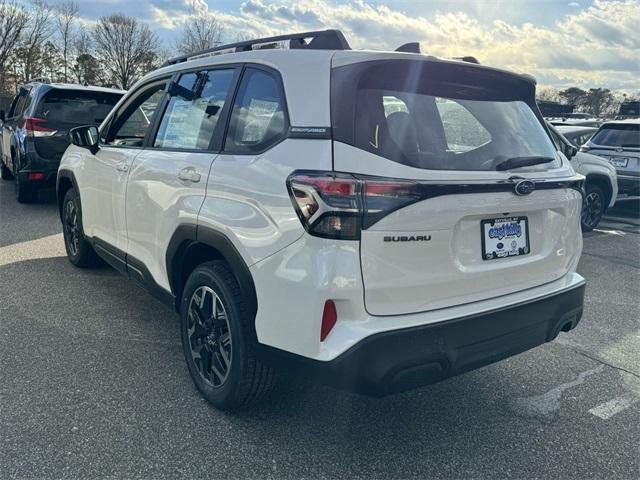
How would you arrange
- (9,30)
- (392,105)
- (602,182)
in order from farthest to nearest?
(9,30) → (602,182) → (392,105)

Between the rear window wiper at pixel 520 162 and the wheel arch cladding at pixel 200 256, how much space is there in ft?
4.13

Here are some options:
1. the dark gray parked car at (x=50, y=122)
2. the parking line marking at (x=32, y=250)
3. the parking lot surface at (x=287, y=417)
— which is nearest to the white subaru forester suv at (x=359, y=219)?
the parking lot surface at (x=287, y=417)

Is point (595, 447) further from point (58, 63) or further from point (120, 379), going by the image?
point (58, 63)

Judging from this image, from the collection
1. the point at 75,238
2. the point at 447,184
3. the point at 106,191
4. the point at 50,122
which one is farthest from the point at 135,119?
the point at 50,122

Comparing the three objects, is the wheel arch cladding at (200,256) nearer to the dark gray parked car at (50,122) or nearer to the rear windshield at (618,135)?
the dark gray parked car at (50,122)

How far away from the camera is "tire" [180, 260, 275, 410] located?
2625 millimetres

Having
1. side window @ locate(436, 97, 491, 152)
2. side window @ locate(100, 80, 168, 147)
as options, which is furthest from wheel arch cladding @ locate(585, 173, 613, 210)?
side window @ locate(100, 80, 168, 147)

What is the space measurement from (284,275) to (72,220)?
12.0ft

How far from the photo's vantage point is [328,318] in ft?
7.30

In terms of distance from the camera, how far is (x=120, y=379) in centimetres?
321

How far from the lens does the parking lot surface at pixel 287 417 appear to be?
2516mm

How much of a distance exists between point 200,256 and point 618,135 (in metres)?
9.07

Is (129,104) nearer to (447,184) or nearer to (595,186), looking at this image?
(447,184)

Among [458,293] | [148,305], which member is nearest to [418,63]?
[458,293]
